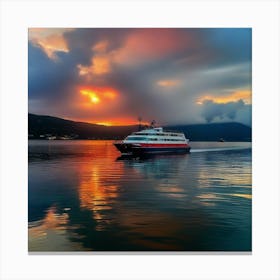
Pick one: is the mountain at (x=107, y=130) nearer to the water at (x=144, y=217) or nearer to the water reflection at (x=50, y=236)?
the water at (x=144, y=217)

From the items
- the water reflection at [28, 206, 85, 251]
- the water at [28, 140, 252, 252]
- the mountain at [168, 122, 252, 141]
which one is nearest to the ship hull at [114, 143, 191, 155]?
the mountain at [168, 122, 252, 141]

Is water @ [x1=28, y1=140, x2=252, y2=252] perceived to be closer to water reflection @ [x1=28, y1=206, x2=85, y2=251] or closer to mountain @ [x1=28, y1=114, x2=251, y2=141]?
water reflection @ [x1=28, y1=206, x2=85, y2=251]

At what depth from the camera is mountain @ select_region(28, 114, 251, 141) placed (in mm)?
7363

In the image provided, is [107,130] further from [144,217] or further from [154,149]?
[154,149]

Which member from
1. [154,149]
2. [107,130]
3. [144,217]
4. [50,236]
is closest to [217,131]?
[107,130]

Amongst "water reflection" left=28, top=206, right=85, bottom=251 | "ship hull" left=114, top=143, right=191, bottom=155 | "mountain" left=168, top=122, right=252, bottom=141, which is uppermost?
"mountain" left=168, top=122, right=252, bottom=141

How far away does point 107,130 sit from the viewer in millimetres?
8195

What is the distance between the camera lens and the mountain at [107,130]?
24.2 feet

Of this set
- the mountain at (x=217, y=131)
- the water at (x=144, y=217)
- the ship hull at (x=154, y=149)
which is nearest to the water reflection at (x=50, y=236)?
the water at (x=144, y=217)
